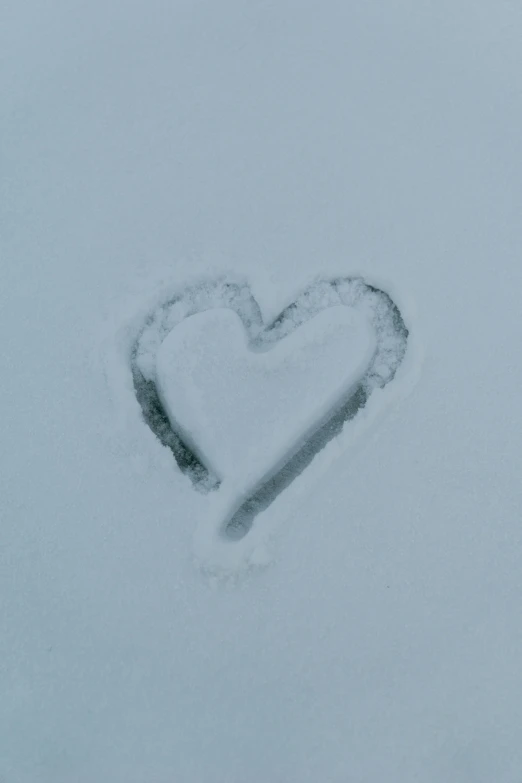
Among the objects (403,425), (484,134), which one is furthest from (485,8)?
(403,425)

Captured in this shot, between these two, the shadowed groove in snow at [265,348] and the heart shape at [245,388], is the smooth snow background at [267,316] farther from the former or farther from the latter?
the heart shape at [245,388]

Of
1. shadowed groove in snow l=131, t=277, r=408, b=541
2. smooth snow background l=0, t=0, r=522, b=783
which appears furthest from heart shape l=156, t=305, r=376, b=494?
smooth snow background l=0, t=0, r=522, b=783

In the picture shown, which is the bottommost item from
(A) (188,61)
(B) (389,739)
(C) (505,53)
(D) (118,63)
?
(B) (389,739)

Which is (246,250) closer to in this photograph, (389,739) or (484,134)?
(484,134)

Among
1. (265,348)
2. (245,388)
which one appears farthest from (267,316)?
(245,388)

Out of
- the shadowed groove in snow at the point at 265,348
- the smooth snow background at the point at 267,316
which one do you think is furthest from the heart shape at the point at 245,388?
the smooth snow background at the point at 267,316

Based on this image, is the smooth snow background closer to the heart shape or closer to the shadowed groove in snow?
the shadowed groove in snow
